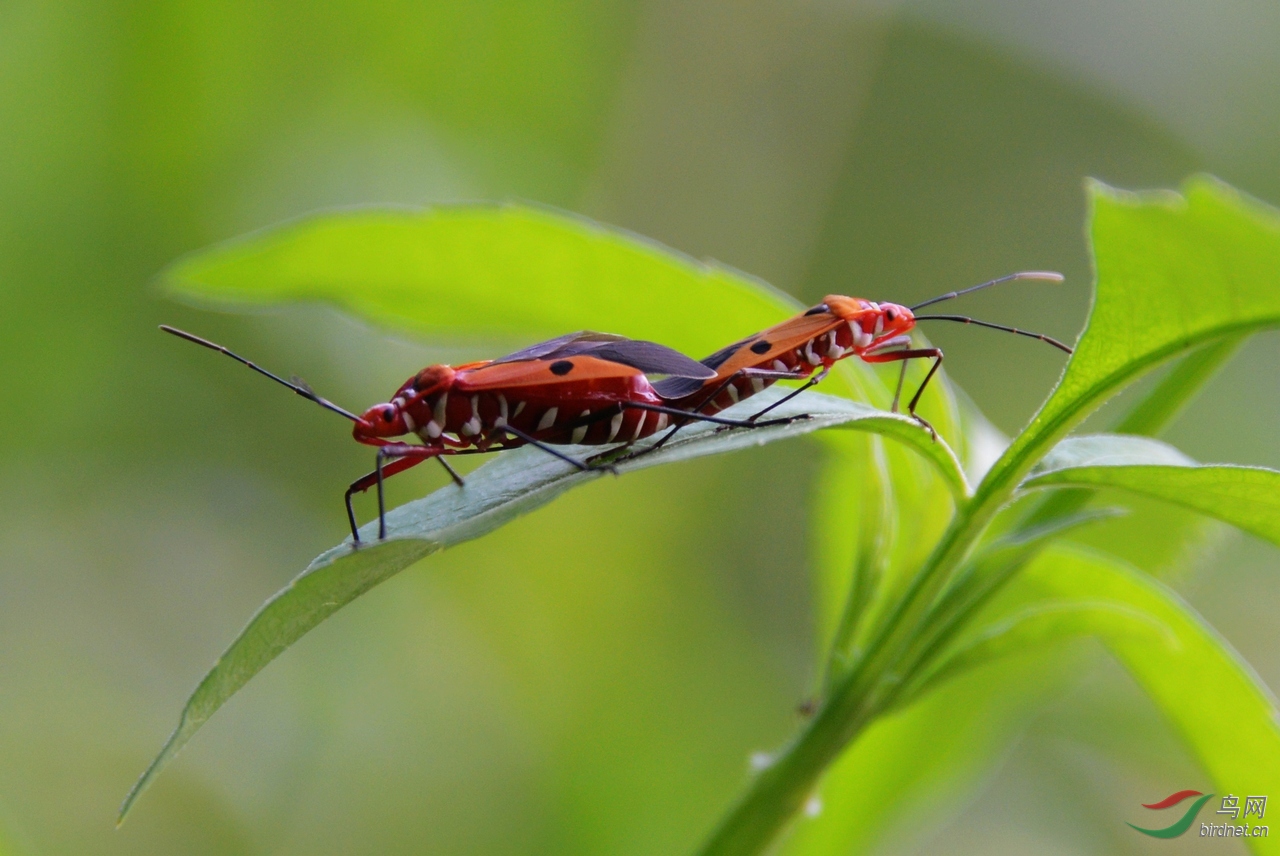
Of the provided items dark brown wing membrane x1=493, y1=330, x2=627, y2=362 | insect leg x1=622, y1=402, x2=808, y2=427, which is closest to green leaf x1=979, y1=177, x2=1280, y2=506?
insect leg x1=622, y1=402, x2=808, y2=427

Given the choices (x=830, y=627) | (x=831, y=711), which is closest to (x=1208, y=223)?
(x=831, y=711)

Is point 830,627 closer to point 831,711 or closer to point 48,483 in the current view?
point 831,711

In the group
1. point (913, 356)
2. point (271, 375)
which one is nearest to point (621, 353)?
point (913, 356)

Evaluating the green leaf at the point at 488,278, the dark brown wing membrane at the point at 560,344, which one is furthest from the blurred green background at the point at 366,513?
the dark brown wing membrane at the point at 560,344

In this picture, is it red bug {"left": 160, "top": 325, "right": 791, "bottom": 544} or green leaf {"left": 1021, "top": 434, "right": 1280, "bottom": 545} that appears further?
red bug {"left": 160, "top": 325, "right": 791, "bottom": 544}

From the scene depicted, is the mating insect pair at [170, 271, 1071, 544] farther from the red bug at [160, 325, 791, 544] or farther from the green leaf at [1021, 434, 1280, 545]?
the green leaf at [1021, 434, 1280, 545]

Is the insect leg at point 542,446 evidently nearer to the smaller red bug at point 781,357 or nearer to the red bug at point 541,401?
the red bug at point 541,401
